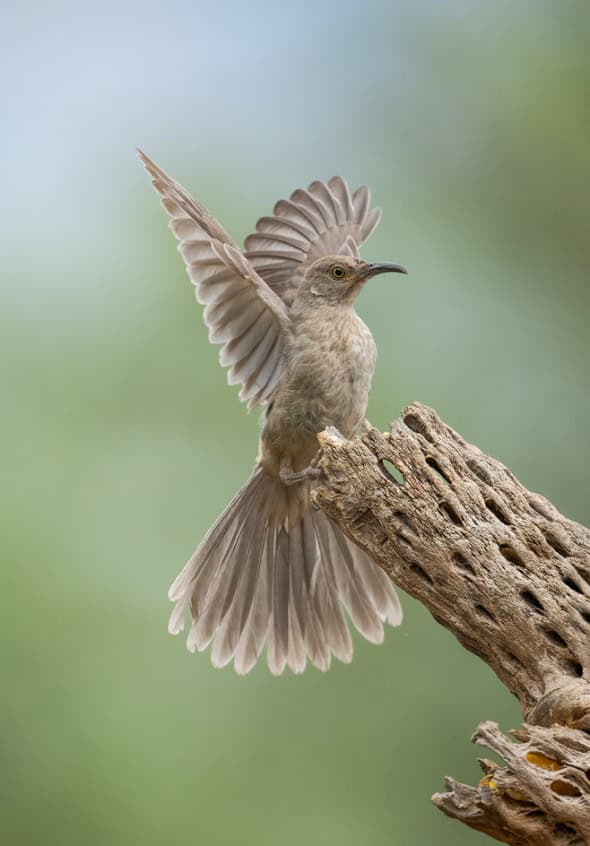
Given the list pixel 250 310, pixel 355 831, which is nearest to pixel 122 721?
pixel 355 831

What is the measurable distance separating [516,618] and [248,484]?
2748 mm

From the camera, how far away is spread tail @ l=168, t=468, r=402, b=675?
6.61 meters

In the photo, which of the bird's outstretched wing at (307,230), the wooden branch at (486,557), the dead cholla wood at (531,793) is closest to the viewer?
the dead cholla wood at (531,793)

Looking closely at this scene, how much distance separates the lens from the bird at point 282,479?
243 inches

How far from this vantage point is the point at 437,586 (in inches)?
169

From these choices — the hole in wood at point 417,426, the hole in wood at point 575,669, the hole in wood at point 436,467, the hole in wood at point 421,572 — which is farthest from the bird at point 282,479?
the hole in wood at point 575,669

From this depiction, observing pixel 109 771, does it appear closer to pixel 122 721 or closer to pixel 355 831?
pixel 122 721

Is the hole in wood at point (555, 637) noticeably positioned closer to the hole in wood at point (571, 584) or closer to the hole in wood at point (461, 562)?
the hole in wood at point (571, 584)

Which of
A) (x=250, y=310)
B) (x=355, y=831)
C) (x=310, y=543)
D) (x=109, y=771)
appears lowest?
(x=109, y=771)

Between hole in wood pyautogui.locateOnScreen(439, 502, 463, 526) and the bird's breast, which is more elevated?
the bird's breast

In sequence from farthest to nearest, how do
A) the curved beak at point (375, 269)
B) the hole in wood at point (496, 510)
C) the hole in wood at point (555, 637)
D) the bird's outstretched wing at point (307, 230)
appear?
the bird's outstretched wing at point (307, 230) < the curved beak at point (375, 269) < the hole in wood at point (496, 510) < the hole in wood at point (555, 637)

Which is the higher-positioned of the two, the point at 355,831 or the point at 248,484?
the point at 248,484

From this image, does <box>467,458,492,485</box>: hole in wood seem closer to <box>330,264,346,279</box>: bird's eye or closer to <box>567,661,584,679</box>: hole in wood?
<box>567,661,584,679</box>: hole in wood

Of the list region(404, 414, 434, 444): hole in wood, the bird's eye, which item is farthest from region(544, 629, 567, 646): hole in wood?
the bird's eye
